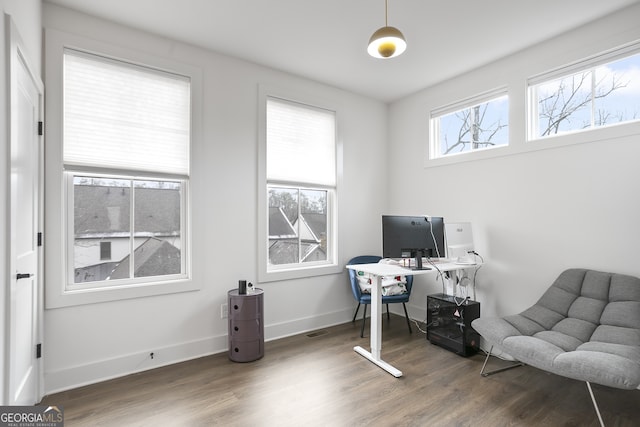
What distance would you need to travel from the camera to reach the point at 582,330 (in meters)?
2.43

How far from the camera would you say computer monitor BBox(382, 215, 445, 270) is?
3.11 m

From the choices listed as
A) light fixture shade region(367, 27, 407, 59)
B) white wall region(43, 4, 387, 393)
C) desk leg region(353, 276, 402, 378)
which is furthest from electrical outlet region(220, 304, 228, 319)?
light fixture shade region(367, 27, 407, 59)

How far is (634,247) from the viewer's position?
2.54 m

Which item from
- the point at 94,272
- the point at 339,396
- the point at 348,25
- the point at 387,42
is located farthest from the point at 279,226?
the point at 387,42

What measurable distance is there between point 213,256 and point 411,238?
1924 millimetres

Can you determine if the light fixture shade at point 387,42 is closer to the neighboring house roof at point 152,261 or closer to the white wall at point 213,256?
the white wall at point 213,256

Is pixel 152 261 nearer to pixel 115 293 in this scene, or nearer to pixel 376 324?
pixel 115 293

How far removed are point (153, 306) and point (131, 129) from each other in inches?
60.7

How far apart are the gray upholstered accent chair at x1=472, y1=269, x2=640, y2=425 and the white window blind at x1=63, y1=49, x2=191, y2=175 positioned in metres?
3.07

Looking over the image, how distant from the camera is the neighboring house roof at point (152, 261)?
2.85 meters

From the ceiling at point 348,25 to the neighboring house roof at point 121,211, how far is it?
1.42m

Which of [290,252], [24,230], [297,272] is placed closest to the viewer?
[24,230]

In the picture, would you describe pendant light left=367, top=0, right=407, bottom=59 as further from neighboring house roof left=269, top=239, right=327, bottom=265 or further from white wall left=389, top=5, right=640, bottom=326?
neighboring house roof left=269, top=239, right=327, bottom=265

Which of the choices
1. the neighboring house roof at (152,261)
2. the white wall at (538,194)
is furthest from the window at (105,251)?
the white wall at (538,194)
